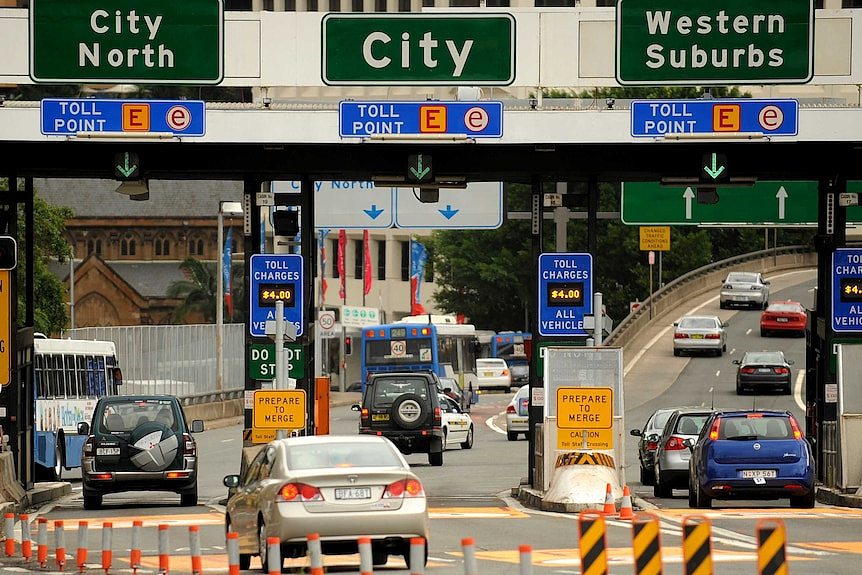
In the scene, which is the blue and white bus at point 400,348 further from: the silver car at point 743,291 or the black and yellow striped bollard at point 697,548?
the black and yellow striped bollard at point 697,548

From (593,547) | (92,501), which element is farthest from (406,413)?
(593,547)

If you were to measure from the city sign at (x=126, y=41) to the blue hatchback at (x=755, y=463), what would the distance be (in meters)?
8.54

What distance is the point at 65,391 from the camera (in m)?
38.0

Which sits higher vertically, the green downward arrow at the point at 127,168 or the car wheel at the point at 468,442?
the green downward arrow at the point at 127,168

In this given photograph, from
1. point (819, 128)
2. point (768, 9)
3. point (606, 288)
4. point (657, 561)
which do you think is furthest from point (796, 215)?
point (606, 288)

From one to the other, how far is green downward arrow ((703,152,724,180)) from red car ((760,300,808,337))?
1876 inches

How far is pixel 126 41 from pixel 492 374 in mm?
61182

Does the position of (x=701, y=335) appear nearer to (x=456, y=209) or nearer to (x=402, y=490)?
(x=456, y=209)

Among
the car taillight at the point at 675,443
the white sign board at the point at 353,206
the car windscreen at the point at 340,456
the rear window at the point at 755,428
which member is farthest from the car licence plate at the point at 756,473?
the white sign board at the point at 353,206

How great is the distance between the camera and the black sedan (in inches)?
2297

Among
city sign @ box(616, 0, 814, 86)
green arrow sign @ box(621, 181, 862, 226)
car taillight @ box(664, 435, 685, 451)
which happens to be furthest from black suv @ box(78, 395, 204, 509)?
green arrow sign @ box(621, 181, 862, 226)

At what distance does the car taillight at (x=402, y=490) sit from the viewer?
1541 centimetres

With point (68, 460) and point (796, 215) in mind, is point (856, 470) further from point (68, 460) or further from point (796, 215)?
point (68, 460)

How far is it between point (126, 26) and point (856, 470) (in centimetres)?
1224
